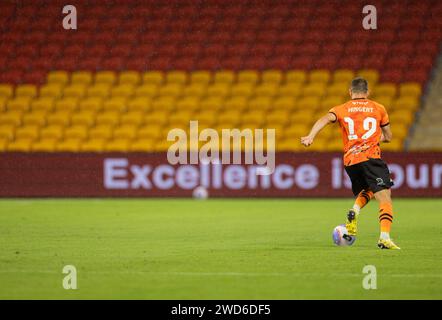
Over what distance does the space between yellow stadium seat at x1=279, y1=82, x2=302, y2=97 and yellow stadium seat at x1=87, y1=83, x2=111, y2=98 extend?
4087mm

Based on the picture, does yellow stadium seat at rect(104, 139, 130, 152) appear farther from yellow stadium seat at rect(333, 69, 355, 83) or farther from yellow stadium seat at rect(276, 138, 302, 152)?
yellow stadium seat at rect(333, 69, 355, 83)

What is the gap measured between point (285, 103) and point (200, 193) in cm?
357

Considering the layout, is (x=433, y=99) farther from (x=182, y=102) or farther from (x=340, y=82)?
(x=182, y=102)

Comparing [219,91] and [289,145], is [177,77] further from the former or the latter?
[289,145]

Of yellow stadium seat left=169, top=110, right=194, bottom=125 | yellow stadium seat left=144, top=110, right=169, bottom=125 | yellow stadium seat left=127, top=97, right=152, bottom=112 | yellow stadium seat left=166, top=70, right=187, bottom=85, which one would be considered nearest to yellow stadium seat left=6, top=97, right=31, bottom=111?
yellow stadium seat left=127, top=97, right=152, bottom=112

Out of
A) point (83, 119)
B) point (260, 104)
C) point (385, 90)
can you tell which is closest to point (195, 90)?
point (260, 104)

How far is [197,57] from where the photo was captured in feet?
77.6

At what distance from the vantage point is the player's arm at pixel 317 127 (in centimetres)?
991

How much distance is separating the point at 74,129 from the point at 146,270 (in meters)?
13.1

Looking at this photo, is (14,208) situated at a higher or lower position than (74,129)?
lower

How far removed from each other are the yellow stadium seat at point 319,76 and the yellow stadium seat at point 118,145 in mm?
4628

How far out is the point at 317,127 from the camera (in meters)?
10.2

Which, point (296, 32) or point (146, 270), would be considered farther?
point (296, 32)

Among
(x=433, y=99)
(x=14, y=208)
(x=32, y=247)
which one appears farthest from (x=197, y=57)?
(x=32, y=247)
